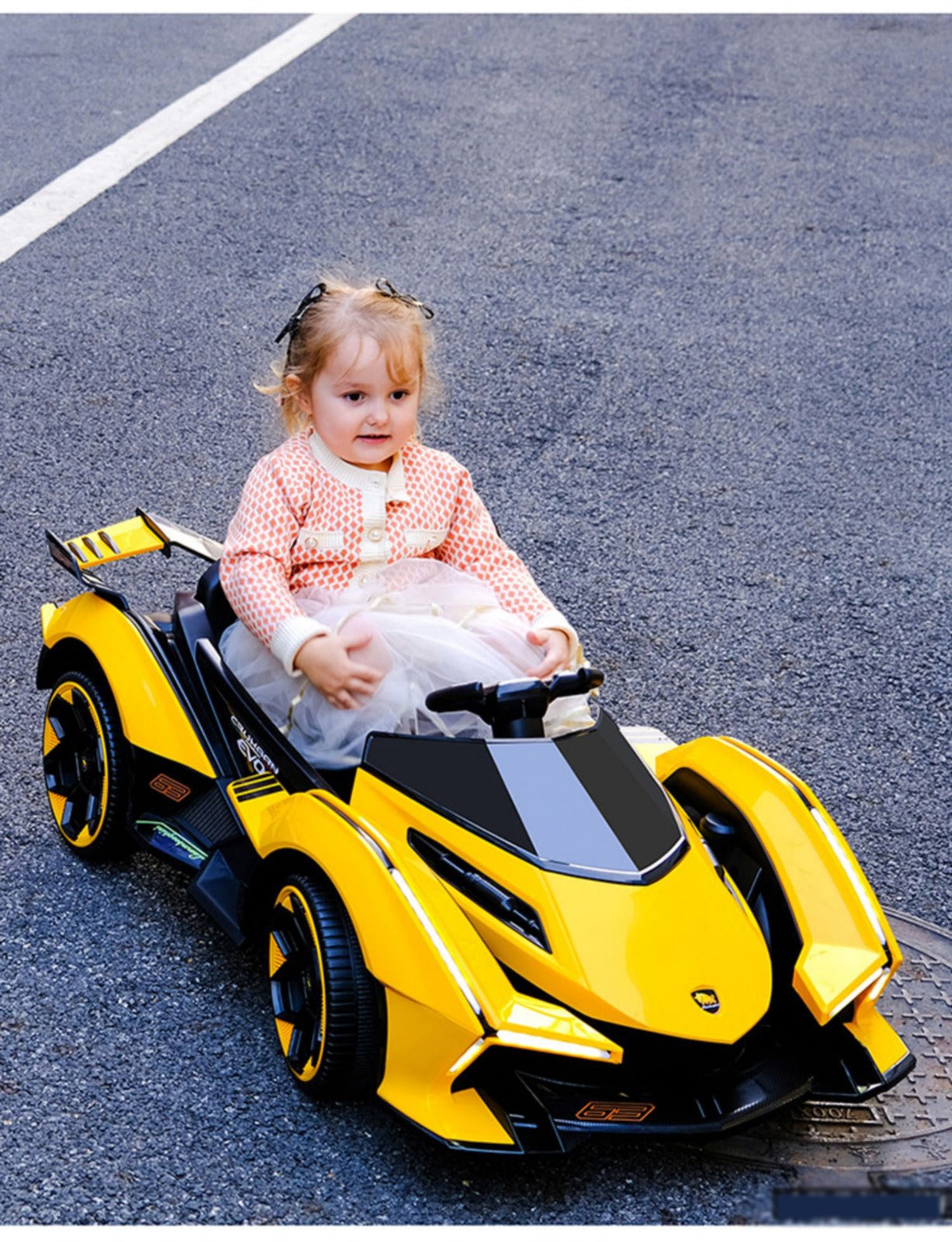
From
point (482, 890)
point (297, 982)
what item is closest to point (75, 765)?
point (297, 982)

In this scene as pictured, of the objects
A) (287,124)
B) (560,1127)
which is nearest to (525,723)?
(560,1127)

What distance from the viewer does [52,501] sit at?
4633 millimetres

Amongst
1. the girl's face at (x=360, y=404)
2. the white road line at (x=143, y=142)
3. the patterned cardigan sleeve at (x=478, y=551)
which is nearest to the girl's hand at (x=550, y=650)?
the patterned cardigan sleeve at (x=478, y=551)

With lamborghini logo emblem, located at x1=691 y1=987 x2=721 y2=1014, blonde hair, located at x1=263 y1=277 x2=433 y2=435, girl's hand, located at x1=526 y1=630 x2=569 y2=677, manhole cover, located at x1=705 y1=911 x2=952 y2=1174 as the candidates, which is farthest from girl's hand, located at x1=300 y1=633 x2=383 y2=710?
manhole cover, located at x1=705 y1=911 x2=952 y2=1174

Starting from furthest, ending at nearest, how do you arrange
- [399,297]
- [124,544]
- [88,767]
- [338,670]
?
[124,544]
[88,767]
[399,297]
[338,670]

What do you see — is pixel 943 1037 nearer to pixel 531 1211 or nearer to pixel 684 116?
pixel 531 1211

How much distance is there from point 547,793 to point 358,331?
968mm

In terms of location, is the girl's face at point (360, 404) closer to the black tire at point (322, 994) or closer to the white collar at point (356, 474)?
the white collar at point (356, 474)

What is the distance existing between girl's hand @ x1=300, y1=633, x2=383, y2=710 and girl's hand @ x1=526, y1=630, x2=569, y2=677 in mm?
310

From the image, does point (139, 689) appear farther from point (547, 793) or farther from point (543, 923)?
point (543, 923)

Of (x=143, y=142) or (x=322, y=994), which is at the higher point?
(x=143, y=142)

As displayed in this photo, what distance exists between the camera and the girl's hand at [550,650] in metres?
2.92

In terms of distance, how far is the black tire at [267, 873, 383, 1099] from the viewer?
2.42 metres

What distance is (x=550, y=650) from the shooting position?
2.94 m
